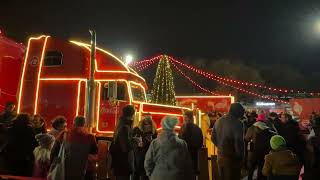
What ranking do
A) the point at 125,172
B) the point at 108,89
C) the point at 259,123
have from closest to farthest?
1. the point at 125,172
2. the point at 259,123
3. the point at 108,89

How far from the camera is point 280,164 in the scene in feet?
24.6

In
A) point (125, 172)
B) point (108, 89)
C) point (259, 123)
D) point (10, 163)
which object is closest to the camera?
point (125, 172)

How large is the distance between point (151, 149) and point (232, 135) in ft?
8.35

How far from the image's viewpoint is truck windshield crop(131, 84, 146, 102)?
47.3ft

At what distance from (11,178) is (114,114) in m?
5.76

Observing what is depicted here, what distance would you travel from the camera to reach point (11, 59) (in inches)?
577

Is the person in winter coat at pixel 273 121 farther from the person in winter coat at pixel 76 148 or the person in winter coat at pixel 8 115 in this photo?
Result: the person in winter coat at pixel 8 115

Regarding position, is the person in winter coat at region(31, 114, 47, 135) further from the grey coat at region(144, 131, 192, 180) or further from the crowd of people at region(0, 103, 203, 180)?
the grey coat at region(144, 131, 192, 180)

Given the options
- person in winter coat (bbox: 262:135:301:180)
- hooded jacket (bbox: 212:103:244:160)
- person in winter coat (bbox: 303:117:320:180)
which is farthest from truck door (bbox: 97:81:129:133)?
person in winter coat (bbox: 262:135:301:180)

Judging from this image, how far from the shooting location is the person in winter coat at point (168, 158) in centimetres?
634

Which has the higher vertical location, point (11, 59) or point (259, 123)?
point (11, 59)

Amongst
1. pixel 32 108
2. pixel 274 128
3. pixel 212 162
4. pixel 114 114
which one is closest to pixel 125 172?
pixel 212 162

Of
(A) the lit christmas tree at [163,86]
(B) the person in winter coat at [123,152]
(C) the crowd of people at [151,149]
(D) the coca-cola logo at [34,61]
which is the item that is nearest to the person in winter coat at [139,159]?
(C) the crowd of people at [151,149]

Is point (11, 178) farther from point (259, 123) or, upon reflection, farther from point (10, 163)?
point (259, 123)
